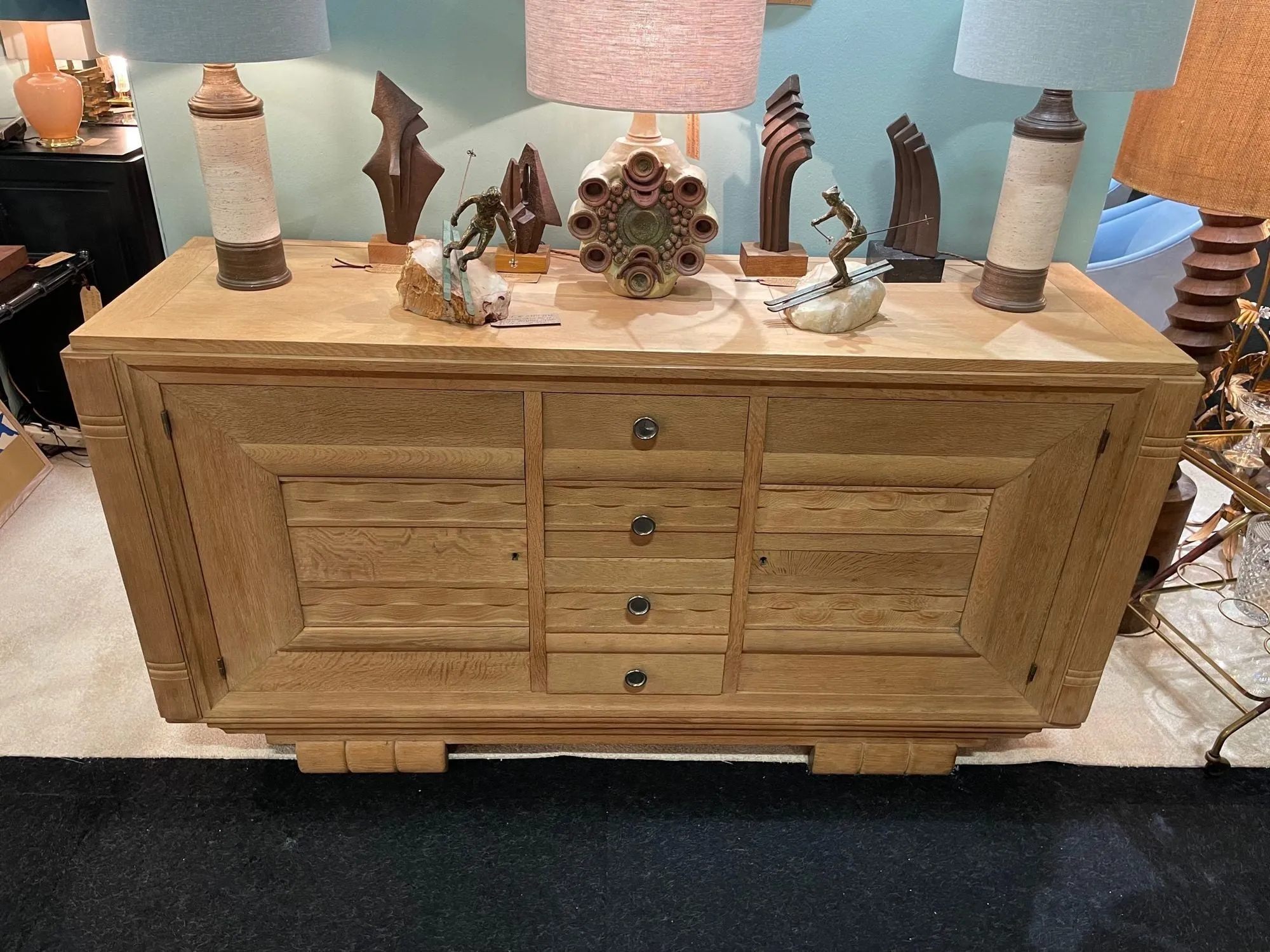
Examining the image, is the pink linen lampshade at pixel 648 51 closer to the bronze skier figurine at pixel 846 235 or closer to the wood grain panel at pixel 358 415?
the bronze skier figurine at pixel 846 235

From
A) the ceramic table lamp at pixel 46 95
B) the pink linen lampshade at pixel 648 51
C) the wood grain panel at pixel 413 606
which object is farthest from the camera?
the ceramic table lamp at pixel 46 95

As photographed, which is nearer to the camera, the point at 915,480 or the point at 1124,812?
the point at 915,480

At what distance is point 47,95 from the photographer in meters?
2.34

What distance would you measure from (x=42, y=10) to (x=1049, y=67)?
1.89m

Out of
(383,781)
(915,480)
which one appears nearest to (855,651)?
(915,480)

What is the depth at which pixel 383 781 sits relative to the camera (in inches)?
69.4

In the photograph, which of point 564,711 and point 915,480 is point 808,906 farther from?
point 915,480

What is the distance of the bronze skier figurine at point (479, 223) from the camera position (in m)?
1.41

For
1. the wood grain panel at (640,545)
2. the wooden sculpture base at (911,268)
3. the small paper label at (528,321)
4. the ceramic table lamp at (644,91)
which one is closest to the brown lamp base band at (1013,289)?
the wooden sculpture base at (911,268)

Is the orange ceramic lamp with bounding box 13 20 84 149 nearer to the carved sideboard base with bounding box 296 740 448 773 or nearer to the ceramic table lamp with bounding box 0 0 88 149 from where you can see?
the ceramic table lamp with bounding box 0 0 88 149

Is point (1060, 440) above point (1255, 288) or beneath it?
above

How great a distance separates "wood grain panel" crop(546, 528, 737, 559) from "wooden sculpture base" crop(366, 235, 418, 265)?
0.55 metres

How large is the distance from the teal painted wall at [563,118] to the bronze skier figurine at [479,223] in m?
0.33

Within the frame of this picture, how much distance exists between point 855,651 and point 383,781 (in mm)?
889
